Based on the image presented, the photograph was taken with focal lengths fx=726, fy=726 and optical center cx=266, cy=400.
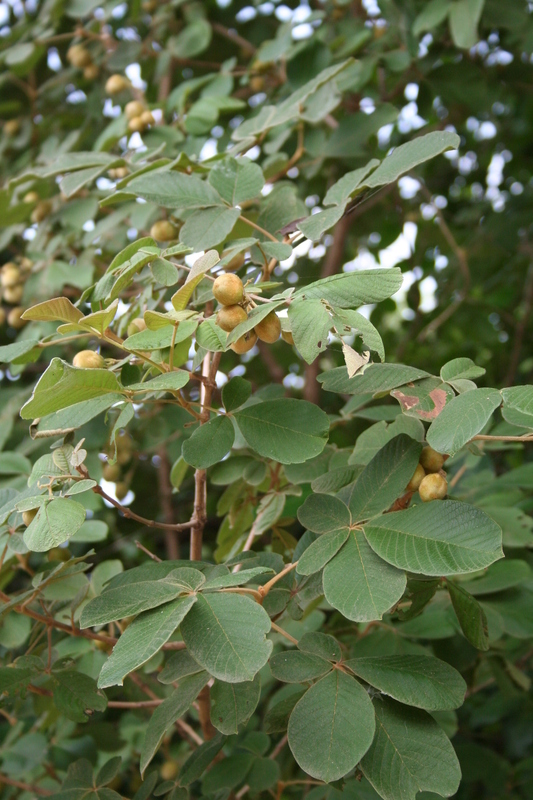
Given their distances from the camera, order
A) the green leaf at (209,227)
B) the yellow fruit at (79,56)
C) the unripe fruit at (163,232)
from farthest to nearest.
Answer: the yellow fruit at (79,56) < the unripe fruit at (163,232) < the green leaf at (209,227)

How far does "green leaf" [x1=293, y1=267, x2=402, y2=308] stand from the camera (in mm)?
513

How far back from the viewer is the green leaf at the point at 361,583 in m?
0.48

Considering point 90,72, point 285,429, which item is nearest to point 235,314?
point 285,429

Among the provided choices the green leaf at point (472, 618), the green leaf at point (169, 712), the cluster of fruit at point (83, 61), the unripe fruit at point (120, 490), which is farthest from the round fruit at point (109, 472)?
the cluster of fruit at point (83, 61)

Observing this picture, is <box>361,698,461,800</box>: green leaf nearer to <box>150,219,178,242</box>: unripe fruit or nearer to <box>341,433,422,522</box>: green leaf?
<box>341,433,422,522</box>: green leaf

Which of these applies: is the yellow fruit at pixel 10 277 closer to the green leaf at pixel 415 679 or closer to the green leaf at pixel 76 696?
the green leaf at pixel 76 696

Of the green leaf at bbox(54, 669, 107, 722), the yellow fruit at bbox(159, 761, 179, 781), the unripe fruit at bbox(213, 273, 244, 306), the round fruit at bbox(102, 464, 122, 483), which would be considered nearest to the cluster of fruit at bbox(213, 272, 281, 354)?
the unripe fruit at bbox(213, 273, 244, 306)

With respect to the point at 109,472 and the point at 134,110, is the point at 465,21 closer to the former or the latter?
the point at 134,110

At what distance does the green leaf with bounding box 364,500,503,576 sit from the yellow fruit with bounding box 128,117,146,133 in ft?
2.60

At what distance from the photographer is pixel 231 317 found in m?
0.53

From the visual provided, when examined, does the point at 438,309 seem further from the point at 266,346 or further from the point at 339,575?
the point at 339,575

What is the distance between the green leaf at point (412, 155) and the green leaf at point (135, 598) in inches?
14.5

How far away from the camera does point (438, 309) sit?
1.83 meters

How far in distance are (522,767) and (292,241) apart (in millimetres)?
971
